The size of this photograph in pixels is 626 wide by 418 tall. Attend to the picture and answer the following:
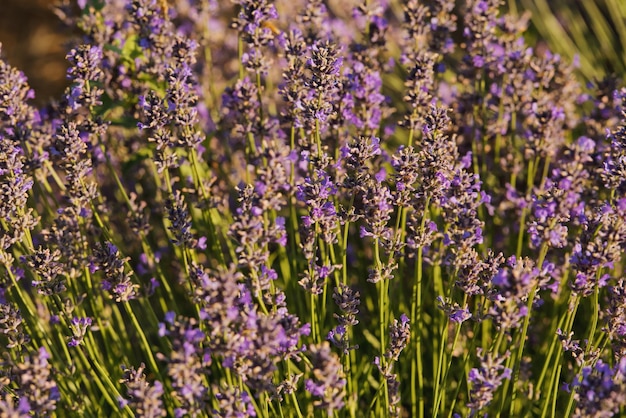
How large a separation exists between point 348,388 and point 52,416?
928 mm

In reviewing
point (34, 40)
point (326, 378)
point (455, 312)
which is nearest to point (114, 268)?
point (326, 378)

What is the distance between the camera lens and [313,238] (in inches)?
72.1

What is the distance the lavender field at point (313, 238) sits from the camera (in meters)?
1.58

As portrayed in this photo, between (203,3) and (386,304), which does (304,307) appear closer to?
(386,304)

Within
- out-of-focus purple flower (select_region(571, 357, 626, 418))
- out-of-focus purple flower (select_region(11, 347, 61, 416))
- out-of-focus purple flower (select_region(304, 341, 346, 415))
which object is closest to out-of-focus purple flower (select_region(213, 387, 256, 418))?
out-of-focus purple flower (select_region(304, 341, 346, 415))

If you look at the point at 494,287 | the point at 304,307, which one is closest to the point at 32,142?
the point at 304,307

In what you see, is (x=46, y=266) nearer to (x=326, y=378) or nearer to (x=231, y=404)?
(x=231, y=404)

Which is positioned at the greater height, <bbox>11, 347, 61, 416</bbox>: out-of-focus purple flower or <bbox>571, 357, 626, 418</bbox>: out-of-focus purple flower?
<bbox>11, 347, 61, 416</bbox>: out-of-focus purple flower

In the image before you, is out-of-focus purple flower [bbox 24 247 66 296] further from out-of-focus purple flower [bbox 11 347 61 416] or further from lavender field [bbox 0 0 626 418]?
out-of-focus purple flower [bbox 11 347 61 416]

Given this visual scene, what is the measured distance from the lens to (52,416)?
1.92 metres

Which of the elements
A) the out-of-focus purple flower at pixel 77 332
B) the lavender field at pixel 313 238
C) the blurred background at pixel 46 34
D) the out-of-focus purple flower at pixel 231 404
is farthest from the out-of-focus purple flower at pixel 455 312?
the blurred background at pixel 46 34

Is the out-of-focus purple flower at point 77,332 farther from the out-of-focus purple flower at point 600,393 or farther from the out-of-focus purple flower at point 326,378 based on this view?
the out-of-focus purple flower at point 600,393

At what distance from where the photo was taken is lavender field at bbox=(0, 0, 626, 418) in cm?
158

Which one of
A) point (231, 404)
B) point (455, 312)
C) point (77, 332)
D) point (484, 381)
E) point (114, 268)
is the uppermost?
point (114, 268)
